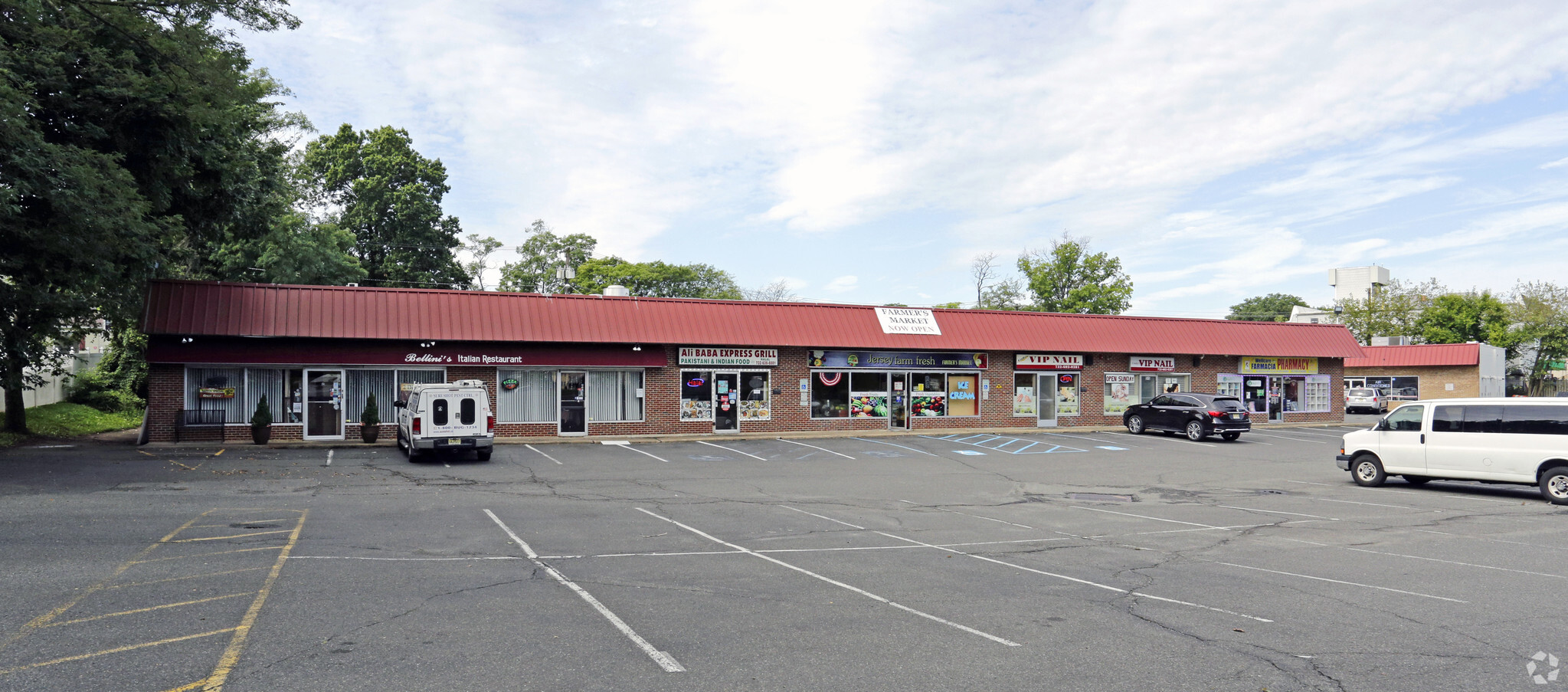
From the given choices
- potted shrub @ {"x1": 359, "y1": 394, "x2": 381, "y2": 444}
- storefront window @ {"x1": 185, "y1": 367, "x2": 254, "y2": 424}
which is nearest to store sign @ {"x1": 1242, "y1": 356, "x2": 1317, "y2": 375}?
potted shrub @ {"x1": 359, "y1": 394, "x2": 381, "y2": 444}

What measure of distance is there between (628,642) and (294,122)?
40999 millimetres

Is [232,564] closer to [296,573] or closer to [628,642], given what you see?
[296,573]

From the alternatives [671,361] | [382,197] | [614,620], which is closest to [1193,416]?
[671,361]

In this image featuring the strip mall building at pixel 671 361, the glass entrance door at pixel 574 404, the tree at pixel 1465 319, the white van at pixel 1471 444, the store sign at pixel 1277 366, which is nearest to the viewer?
the white van at pixel 1471 444

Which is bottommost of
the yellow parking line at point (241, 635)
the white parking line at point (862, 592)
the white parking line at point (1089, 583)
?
the white parking line at point (1089, 583)

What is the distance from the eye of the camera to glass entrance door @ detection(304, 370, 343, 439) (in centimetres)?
2448

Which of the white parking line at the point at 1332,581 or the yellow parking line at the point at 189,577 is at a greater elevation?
the yellow parking line at the point at 189,577

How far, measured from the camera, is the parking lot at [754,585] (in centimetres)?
591

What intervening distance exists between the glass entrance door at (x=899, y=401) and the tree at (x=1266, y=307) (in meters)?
84.7

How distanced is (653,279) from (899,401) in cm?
3595

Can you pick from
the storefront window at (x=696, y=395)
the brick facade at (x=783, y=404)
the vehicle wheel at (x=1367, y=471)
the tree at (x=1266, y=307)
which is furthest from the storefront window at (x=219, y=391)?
the tree at (x=1266, y=307)

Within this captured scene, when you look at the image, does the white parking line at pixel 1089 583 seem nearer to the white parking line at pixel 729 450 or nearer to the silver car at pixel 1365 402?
the white parking line at pixel 729 450

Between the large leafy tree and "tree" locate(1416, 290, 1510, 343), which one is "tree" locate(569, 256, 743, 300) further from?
"tree" locate(1416, 290, 1510, 343)

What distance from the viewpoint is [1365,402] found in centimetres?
4694
